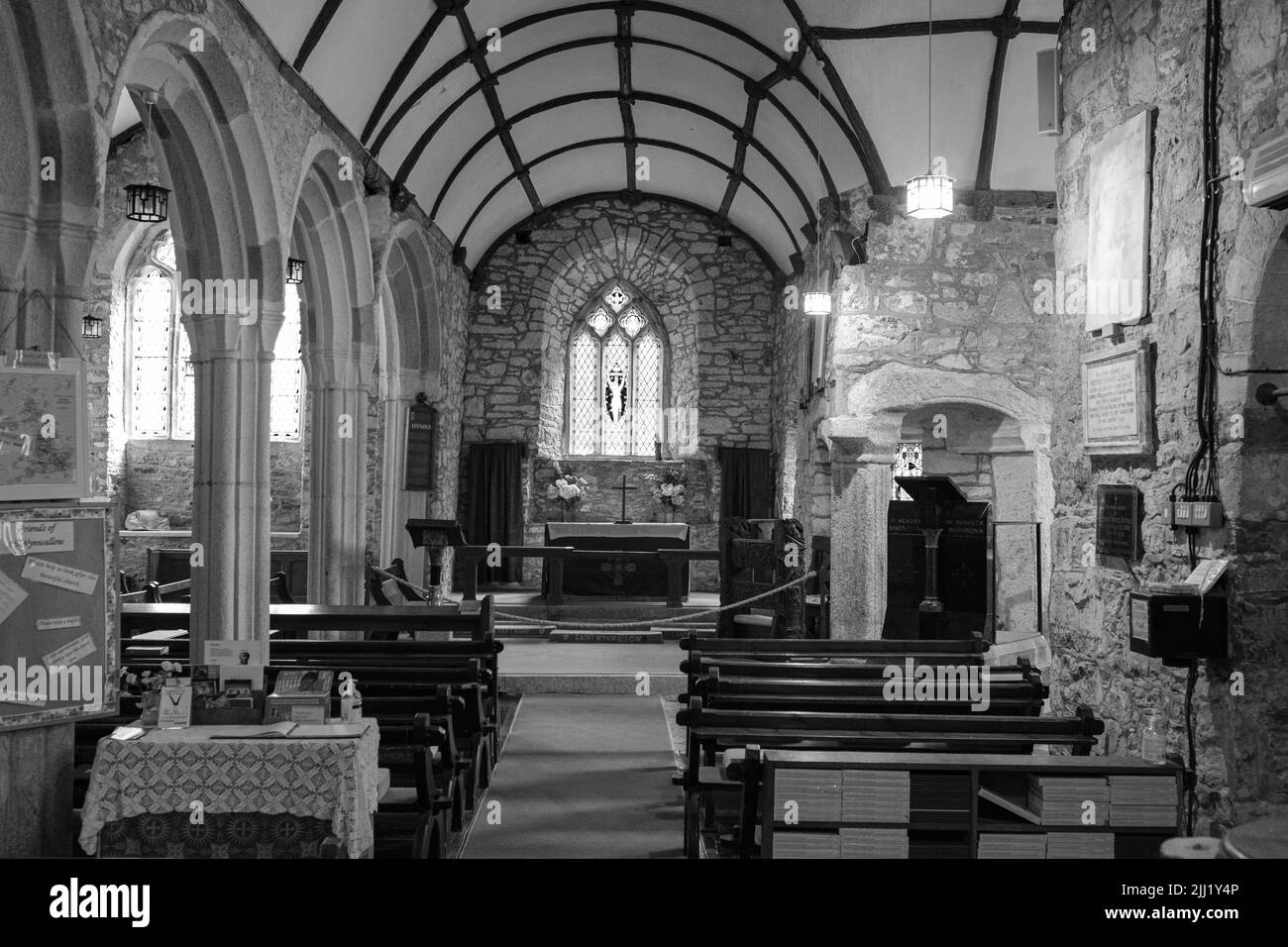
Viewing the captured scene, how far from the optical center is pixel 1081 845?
3.41 m

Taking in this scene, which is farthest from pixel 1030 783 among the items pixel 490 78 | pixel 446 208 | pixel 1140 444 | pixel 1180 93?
pixel 446 208

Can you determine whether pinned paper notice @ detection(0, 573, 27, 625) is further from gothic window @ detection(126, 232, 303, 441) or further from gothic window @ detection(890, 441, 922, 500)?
gothic window @ detection(126, 232, 303, 441)

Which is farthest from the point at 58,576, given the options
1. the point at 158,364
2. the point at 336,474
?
the point at 158,364

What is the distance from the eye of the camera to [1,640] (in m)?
3.57

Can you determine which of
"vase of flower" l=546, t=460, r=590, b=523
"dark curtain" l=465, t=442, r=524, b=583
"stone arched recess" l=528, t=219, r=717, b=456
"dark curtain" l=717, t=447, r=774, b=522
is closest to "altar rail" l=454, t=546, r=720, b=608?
"dark curtain" l=465, t=442, r=524, b=583

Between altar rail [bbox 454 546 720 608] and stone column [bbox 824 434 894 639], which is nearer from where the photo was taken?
stone column [bbox 824 434 894 639]

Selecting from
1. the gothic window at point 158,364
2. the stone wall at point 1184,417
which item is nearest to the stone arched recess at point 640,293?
the gothic window at point 158,364

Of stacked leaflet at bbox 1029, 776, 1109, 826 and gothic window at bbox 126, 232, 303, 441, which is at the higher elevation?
gothic window at bbox 126, 232, 303, 441

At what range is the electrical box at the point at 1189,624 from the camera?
362cm

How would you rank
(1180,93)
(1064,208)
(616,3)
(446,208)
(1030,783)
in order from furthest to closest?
(446,208), (616,3), (1064,208), (1180,93), (1030,783)

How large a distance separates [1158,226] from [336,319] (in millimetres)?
6202

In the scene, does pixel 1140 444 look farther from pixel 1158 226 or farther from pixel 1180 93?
pixel 1180 93

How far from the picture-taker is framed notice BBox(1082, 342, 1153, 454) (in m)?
4.11

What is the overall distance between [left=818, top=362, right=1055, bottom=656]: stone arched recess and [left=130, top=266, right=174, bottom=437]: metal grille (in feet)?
24.5
